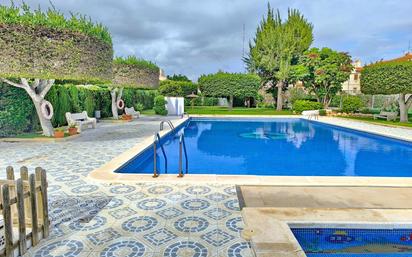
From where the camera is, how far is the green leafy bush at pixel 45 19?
863cm

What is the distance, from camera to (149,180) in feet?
17.8

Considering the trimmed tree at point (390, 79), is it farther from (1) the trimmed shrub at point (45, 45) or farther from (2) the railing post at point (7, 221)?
(2) the railing post at point (7, 221)

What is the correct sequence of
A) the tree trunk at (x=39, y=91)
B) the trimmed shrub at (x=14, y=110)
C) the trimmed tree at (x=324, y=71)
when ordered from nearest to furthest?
the tree trunk at (x=39, y=91) < the trimmed shrub at (x=14, y=110) < the trimmed tree at (x=324, y=71)

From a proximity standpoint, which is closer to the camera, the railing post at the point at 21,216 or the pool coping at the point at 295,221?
the railing post at the point at 21,216

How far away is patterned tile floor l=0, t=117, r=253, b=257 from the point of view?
117 inches

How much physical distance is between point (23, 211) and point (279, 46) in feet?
101

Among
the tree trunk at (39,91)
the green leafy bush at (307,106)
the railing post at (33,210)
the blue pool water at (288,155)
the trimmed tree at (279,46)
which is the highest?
the trimmed tree at (279,46)

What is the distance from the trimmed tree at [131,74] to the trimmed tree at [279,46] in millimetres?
15769

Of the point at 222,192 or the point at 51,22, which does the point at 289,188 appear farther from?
the point at 51,22

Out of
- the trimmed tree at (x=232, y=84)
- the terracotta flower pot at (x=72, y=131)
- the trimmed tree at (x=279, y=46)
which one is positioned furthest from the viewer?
the trimmed tree at (x=232, y=84)

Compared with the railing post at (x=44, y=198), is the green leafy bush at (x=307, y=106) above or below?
above

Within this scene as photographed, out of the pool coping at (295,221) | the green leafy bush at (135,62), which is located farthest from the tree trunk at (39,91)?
the pool coping at (295,221)

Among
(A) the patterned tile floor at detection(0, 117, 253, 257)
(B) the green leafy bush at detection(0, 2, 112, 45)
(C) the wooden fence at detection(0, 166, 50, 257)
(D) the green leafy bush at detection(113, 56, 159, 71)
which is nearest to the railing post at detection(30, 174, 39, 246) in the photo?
(C) the wooden fence at detection(0, 166, 50, 257)

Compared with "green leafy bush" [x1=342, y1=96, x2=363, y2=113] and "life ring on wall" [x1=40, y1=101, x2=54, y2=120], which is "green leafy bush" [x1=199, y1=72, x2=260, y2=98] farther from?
"life ring on wall" [x1=40, y1=101, x2=54, y2=120]
